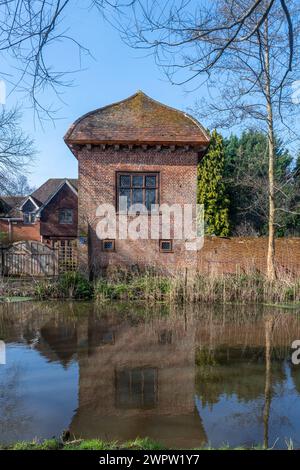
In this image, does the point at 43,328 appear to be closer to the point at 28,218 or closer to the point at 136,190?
the point at 136,190

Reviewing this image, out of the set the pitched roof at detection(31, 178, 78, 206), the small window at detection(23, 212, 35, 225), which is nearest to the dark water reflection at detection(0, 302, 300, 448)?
the small window at detection(23, 212, 35, 225)

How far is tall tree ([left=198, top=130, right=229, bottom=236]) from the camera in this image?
27.9 metres

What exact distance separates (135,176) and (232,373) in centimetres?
1148

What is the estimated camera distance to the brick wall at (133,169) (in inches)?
643

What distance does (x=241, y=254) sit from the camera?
1645 centimetres

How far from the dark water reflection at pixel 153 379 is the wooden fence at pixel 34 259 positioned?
709cm

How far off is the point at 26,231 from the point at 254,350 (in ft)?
123

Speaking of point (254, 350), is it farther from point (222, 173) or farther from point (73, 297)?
point (222, 173)

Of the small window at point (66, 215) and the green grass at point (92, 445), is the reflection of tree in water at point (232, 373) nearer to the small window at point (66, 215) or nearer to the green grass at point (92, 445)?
the green grass at point (92, 445)

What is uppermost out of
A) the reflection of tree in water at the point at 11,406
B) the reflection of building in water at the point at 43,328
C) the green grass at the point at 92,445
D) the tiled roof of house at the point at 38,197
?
the tiled roof of house at the point at 38,197

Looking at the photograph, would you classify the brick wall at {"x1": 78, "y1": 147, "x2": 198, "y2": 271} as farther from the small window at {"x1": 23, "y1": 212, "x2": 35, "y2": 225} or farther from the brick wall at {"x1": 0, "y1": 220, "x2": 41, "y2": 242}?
the small window at {"x1": 23, "y1": 212, "x2": 35, "y2": 225}

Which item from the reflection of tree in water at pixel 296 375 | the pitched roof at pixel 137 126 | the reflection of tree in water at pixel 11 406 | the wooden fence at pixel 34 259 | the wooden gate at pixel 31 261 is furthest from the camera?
the wooden gate at pixel 31 261

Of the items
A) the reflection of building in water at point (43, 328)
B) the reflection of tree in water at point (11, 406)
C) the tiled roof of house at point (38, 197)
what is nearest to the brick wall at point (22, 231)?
the tiled roof of house at point (38, 197)
